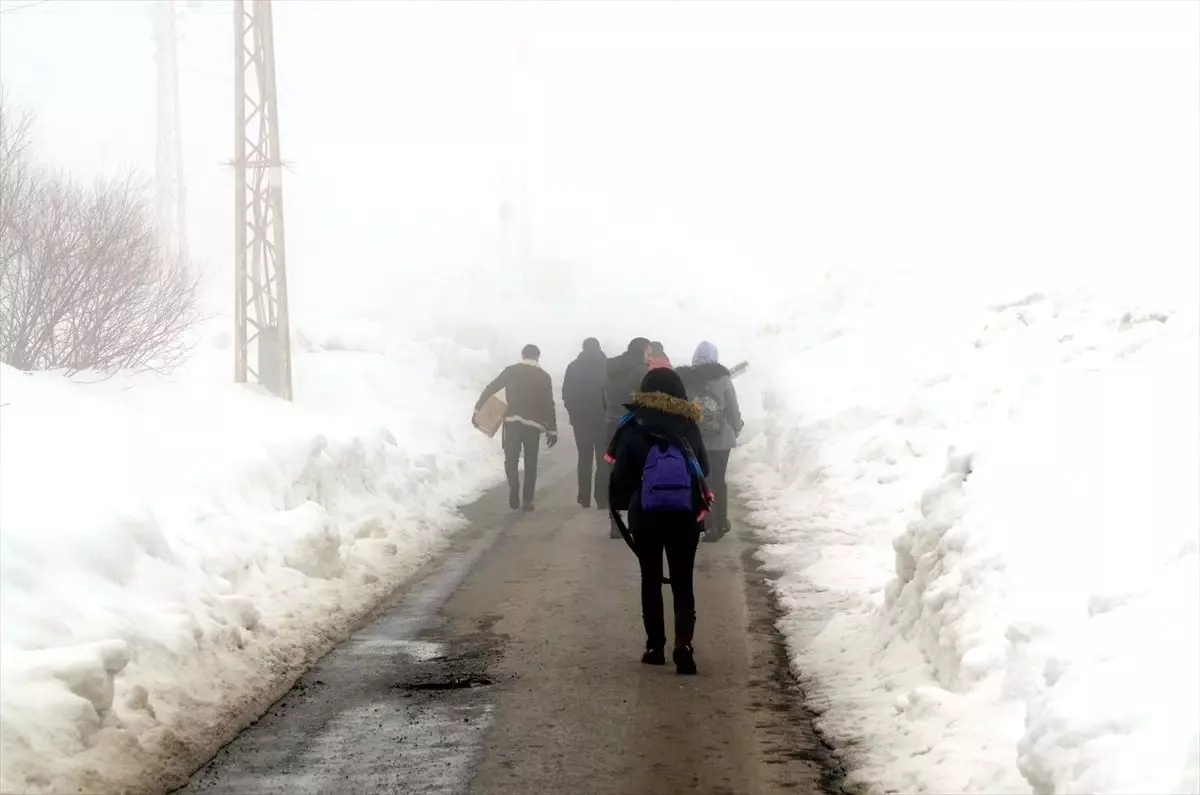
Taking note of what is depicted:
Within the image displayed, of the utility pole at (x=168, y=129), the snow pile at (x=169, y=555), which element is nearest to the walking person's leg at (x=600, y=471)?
the snow pile at (x=169, y=555)

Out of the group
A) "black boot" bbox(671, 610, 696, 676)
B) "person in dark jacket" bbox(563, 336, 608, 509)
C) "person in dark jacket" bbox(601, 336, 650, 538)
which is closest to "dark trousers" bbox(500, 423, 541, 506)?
"person in dark jacket" bbox(563, 336, 608, 509)

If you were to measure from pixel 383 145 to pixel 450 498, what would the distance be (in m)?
79.3

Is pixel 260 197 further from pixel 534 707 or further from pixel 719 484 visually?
pixel 534 707

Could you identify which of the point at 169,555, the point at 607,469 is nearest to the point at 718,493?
the point at 607,469

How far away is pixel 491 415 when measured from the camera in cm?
1592

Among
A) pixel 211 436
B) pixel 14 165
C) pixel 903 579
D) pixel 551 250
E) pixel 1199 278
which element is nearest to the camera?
pixel 903 579

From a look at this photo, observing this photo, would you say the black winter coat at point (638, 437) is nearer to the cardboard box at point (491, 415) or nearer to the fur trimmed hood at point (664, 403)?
the fur trimmed hood at point (664, 403)

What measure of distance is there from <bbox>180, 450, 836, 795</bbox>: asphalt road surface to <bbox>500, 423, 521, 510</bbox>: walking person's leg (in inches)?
193

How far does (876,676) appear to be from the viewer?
24.5ft

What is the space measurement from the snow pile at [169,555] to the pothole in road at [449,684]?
760 millimetres

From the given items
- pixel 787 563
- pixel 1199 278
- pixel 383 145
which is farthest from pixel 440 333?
pixel 383 145

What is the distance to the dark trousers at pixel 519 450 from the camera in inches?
623

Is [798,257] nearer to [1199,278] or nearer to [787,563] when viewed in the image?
[1199,278]

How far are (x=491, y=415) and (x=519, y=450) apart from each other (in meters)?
0.56
